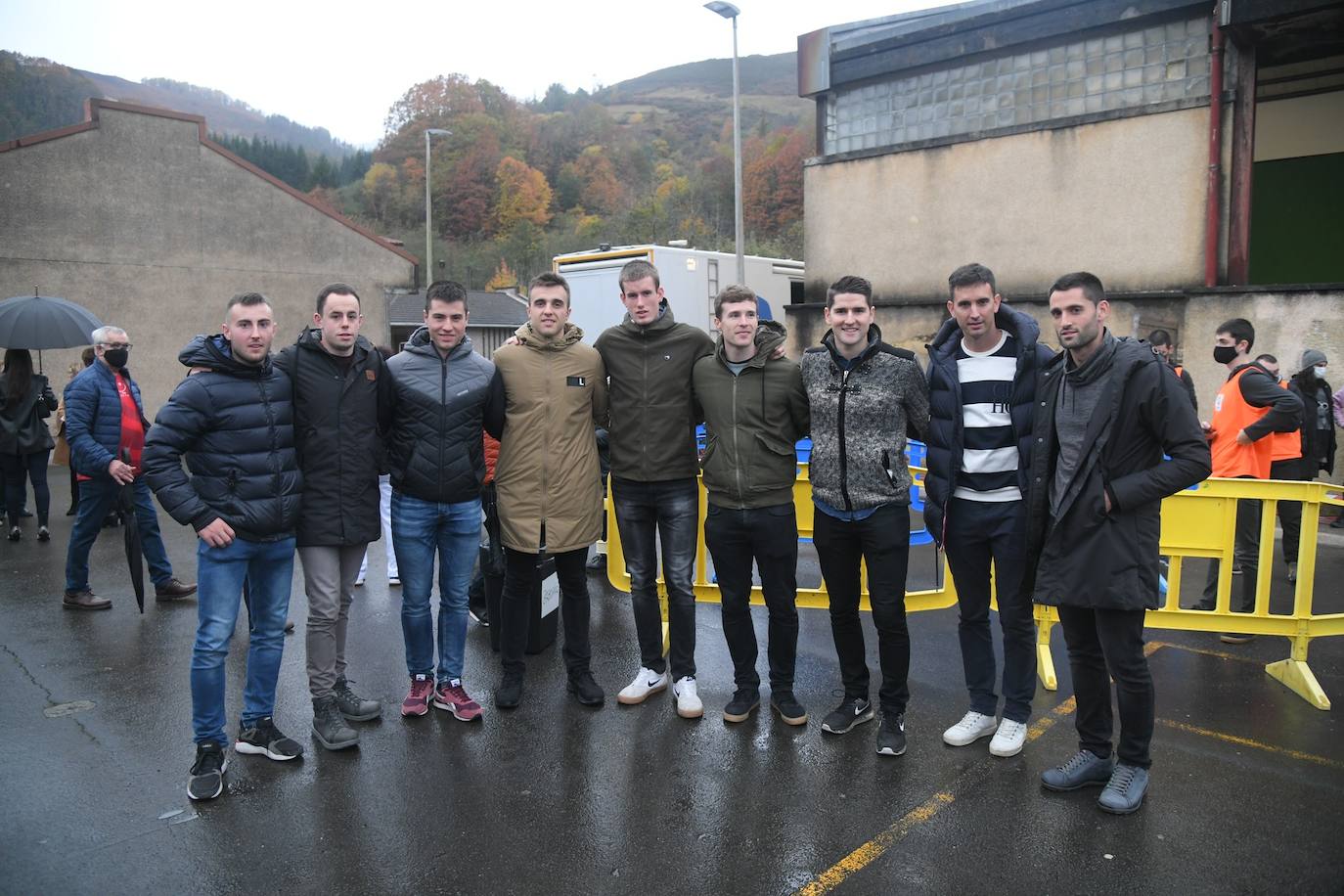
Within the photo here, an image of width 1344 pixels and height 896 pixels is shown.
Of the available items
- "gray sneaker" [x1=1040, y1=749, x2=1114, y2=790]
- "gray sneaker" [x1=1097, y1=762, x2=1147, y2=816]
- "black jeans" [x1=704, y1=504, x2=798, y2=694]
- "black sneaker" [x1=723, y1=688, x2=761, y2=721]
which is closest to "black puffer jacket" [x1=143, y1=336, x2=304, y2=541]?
"black jeans" [x1=704, y1=504, x2=798, y2=694]

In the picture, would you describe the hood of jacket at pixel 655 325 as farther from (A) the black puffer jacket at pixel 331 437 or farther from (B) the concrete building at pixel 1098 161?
(B) the concrete building at pixel 1098 161

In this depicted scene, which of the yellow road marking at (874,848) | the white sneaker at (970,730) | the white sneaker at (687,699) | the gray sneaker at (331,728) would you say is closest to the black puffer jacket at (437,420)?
the gray sneaker at (331,728)

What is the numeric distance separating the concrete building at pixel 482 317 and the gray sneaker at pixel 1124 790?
3140 cm

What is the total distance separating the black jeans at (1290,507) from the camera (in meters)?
6.80

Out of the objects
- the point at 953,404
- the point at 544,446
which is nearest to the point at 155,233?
the point at 544,446

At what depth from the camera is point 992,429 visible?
413 centimetres

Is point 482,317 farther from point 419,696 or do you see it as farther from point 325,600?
point 325,600

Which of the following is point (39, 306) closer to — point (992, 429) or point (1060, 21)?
point (992, 429)

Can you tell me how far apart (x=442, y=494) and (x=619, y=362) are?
111cm

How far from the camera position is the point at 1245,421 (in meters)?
6.52

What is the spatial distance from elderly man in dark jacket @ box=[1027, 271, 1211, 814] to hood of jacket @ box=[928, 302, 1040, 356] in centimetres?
20

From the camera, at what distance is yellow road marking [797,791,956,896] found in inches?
129

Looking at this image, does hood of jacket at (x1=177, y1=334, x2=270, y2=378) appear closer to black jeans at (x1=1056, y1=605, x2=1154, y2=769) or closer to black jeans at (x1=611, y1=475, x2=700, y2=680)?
black jeans at (x1=611, y1=475, x2=700, y2=680)

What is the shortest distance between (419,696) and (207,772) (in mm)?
1082
